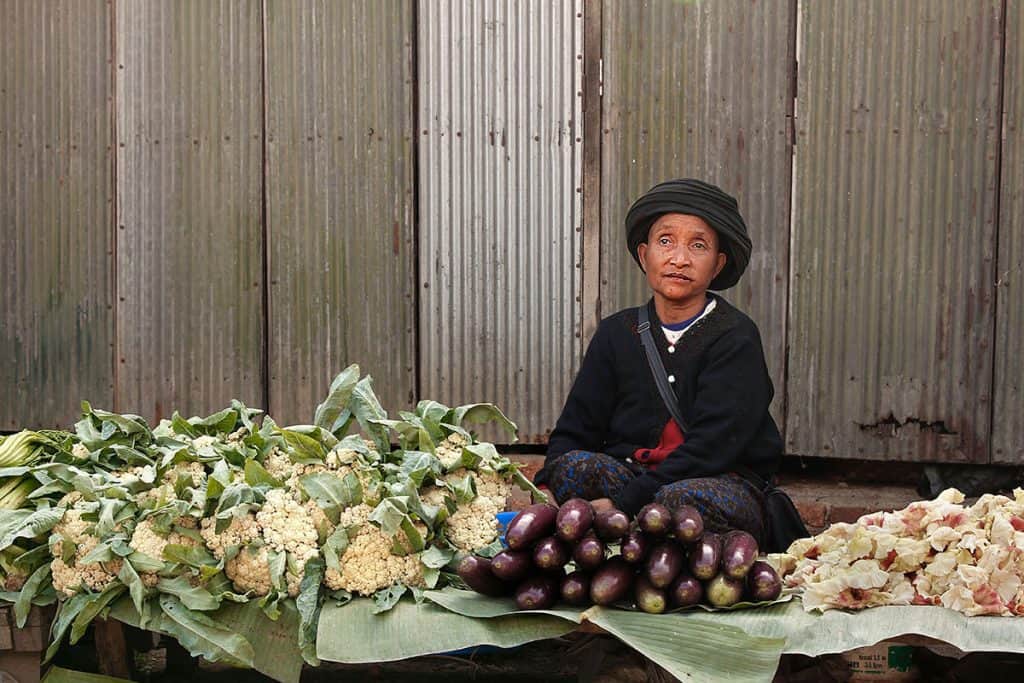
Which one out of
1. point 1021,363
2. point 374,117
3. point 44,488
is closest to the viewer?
point 44,488

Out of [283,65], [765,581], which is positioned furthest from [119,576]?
[283,65]

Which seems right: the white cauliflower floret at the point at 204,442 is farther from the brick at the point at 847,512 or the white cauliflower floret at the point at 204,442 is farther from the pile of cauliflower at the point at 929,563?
the brick at the point at 847,512

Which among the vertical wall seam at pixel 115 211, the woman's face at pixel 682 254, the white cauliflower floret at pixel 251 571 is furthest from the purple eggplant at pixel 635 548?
the vertical wall seam at pixel 115 211

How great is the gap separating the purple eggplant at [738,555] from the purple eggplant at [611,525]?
0.23 m

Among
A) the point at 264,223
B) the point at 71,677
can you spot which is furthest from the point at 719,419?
the point at 264,223

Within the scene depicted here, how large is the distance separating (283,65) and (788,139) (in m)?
2.20

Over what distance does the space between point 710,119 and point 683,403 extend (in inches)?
72.1

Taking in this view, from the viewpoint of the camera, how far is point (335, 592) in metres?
2.78

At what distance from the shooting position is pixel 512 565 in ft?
8.66

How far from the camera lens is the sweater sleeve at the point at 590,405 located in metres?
3.62

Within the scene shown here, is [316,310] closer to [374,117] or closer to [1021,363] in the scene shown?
[374,117]

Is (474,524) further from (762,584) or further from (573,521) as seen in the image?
(762,584)

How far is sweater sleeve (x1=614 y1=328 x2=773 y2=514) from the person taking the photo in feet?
10.8

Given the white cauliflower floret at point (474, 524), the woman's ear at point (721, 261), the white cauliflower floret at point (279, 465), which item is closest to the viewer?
the white cauliflower floret at point (474, 524)
